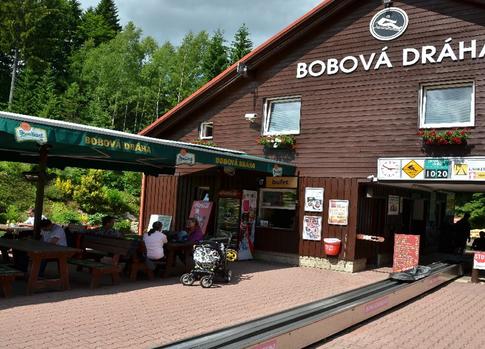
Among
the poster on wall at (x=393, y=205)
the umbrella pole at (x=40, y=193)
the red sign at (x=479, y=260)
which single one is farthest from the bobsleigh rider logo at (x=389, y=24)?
the umbrella pole at (x=40, y=193)

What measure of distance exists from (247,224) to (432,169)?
15.9 ft

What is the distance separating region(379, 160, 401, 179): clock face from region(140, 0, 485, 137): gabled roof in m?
3.99

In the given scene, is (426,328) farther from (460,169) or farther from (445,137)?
(445,137)

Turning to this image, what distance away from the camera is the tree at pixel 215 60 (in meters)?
43.0

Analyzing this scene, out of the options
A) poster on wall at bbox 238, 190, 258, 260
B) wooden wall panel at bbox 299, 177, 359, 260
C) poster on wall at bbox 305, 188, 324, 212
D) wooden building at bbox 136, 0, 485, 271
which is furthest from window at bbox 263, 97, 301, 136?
poster on wall at bbox 238, 190, 258, 260

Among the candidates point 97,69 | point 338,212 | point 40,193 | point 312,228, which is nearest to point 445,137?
point 338,212

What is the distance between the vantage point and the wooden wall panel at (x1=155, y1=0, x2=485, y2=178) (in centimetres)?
1159

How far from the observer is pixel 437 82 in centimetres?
1167

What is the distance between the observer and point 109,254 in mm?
9586

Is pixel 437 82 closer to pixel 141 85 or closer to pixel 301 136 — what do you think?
pixel 301 136

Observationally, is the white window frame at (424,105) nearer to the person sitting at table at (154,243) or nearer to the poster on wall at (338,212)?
the poster on wall at (338,212)

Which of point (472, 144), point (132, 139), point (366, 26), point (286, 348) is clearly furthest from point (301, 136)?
point (286, 348)

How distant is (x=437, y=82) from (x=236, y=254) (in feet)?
21.1

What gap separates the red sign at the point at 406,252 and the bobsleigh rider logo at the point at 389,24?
193 inches
